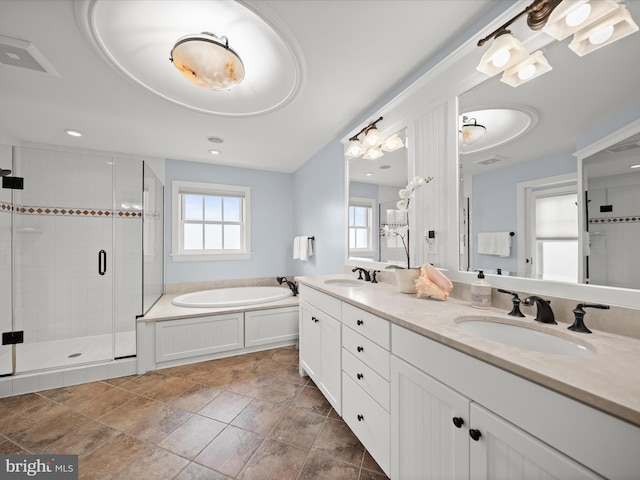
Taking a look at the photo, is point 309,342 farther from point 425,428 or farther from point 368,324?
point 425,428

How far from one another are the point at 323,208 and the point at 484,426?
8.27ft

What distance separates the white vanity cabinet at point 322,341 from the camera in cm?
159

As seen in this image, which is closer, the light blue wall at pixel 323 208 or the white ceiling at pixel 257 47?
the white ceiling at pixel 257 47

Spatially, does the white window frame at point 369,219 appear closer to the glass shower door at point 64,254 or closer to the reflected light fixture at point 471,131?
the reflected light fixture at point 471,131

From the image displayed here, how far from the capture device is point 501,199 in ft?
4.05

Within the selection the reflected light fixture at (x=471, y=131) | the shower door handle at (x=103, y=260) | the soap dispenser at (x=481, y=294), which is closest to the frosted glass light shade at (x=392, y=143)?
the reflected light fixture at (x=471, y=131)

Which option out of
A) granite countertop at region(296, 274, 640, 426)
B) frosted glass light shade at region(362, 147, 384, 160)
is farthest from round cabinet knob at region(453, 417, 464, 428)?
frosted glass light shade at region(362, 147, 384, 160)

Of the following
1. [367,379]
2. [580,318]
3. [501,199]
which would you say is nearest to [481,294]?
[580,318]

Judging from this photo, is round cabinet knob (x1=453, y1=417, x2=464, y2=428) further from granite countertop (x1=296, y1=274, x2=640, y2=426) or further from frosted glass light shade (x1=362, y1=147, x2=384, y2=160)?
frosted glass light shade (x1=362, y1=147, x2=384, y2=160)

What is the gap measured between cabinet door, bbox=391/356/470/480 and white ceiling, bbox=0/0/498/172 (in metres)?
1.69

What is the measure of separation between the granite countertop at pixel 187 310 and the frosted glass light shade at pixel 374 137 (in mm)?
1967

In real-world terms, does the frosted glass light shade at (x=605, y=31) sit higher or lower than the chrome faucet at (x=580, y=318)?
higher

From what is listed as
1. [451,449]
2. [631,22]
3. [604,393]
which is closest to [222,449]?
[451,449]

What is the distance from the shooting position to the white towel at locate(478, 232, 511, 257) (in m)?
1.21
